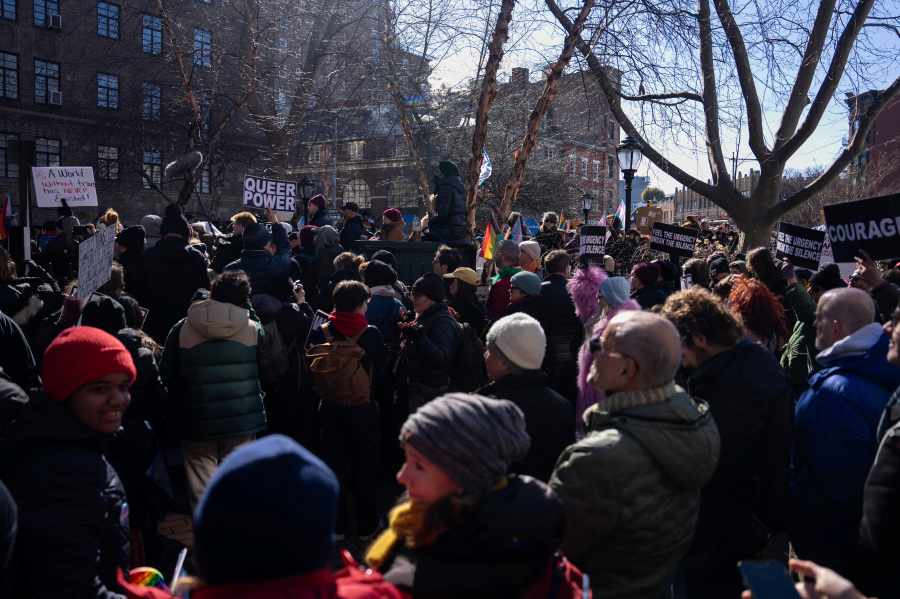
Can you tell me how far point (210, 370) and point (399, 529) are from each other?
3.04 meters

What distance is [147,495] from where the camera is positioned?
13.0 feet

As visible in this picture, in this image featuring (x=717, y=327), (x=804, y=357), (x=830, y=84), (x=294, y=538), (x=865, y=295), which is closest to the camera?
(x=294, y=538)

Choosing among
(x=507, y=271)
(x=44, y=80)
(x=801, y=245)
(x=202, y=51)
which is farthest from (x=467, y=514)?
(x=44, y=80)

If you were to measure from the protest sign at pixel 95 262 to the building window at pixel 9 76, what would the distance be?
34.2 metres

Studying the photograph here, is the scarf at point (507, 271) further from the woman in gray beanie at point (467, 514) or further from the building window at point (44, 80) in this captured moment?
the building window at point (44, 80)

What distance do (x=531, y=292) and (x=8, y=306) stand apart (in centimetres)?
394

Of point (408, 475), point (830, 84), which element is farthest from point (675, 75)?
point (408, 475)

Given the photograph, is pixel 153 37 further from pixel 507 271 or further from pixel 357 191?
pixel 507 271

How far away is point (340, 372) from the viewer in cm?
481

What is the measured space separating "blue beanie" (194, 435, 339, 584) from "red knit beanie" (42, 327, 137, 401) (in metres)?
1.34

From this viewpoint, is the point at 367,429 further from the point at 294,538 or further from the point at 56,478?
the point at 294,538

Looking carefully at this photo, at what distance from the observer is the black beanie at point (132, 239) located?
Answer: 23.0 ft

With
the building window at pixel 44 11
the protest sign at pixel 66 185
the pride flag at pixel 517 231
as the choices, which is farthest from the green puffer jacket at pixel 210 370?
the building window at pixel 44 11

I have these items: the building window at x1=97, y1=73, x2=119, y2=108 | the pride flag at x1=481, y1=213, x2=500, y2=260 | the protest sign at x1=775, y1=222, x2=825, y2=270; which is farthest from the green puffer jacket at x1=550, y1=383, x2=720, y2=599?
the building window at x1=97, y1=73, x2=119, y2=108
